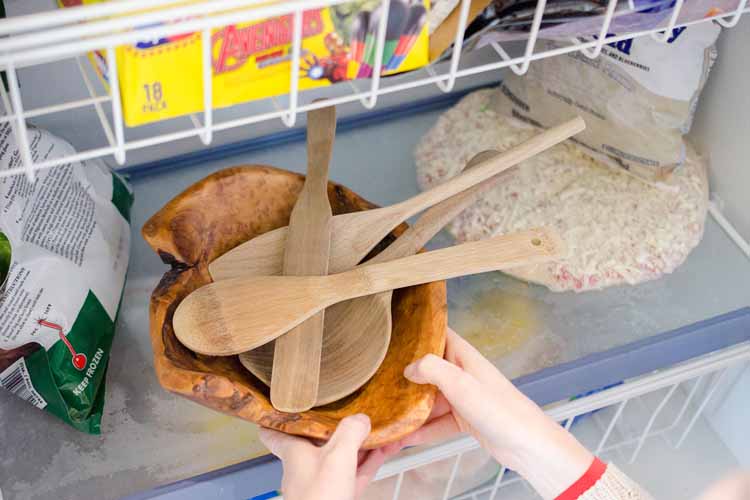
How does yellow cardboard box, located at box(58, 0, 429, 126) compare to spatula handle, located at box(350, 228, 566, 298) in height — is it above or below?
above

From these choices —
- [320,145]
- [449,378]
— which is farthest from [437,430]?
[320,145]

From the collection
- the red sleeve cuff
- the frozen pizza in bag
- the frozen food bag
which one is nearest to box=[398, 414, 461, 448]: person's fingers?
the red sleeve cuff

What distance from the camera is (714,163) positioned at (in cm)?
87

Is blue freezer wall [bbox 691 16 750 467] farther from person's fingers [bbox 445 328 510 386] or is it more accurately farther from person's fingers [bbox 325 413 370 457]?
person's fingers [bbox 325 413 370 457]

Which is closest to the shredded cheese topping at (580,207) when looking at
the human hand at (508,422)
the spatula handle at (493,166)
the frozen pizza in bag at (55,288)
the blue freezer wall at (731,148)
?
the blue freezer wall at (731,148)

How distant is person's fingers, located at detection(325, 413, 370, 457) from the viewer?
51 centimetres

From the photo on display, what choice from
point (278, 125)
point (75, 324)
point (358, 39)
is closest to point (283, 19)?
point (358, 39)

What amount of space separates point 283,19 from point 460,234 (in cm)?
41

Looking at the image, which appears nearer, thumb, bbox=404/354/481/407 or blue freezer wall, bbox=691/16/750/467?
thumb, bbox=404/354/481/407

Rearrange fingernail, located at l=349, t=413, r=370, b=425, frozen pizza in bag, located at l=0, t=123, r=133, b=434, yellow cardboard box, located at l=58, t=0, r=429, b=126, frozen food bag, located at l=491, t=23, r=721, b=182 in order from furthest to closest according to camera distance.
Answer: frozen food bag, located at l=491, t=23, r=721, b=182 → frozen pizza in bag, located at l=0, t=123, r=133, b=434 → fingernail, located at l=349, t=413, r=370, b=425 → yellow cardboard box, located at l=58, t=0, r=429, b=126

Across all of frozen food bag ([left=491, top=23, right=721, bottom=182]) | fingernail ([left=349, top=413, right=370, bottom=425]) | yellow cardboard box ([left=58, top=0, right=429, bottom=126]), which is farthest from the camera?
frozen food bag ([left=491, top=23, right=721, bottom=182])

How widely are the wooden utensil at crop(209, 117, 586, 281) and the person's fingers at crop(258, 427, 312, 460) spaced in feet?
0.45

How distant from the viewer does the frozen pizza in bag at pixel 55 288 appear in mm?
632

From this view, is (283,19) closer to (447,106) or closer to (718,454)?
(447,106)
